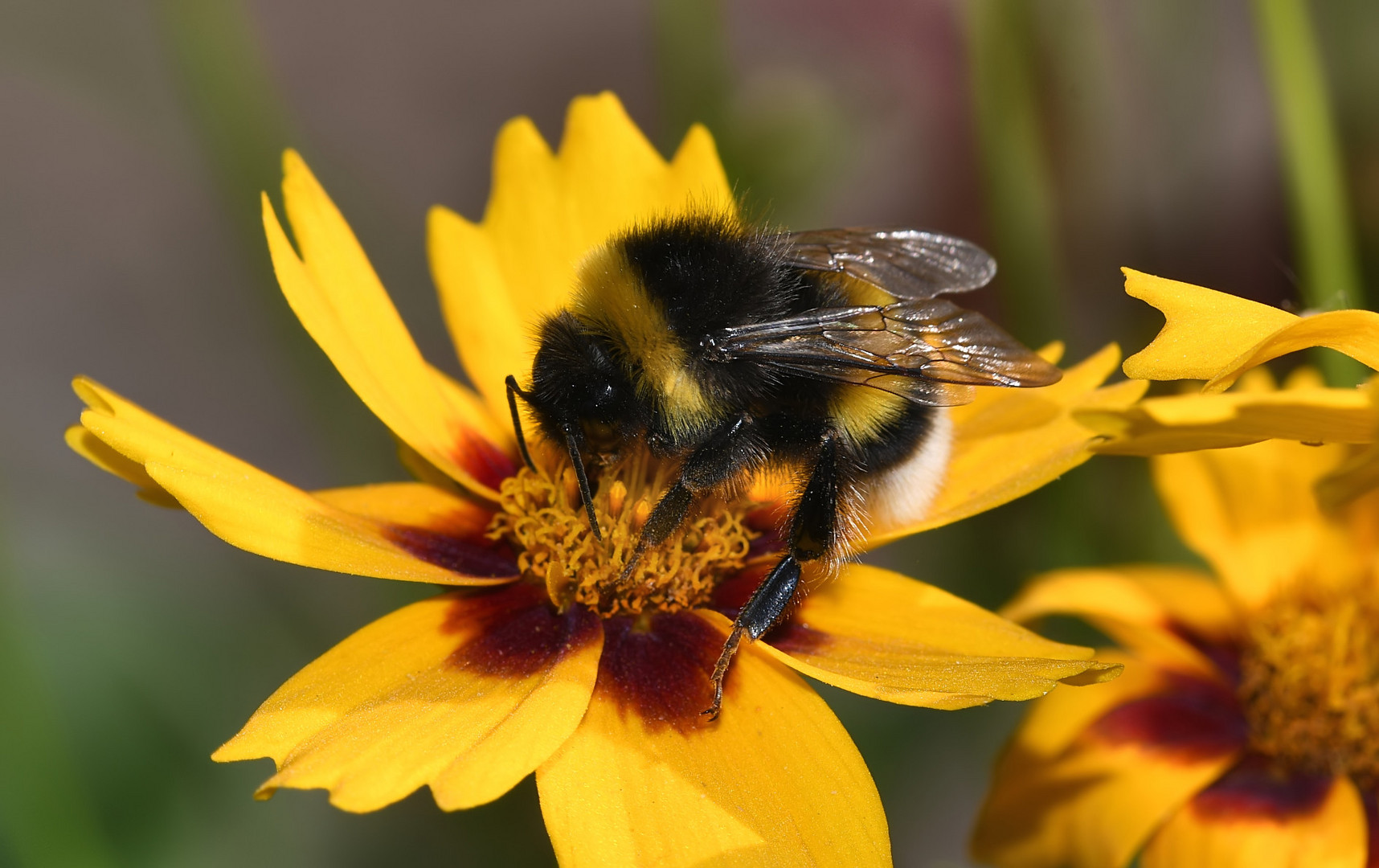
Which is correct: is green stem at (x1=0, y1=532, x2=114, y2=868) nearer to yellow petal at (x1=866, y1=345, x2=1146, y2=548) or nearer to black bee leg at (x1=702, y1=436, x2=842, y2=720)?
black bee leg at (x1=702, y1=436, x2=842, y2=720)

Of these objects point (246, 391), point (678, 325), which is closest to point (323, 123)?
point (246, 391)

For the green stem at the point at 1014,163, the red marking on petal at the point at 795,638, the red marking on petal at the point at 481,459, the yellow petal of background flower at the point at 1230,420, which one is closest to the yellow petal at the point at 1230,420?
the yellow petal of background flower at the point at 1230,420

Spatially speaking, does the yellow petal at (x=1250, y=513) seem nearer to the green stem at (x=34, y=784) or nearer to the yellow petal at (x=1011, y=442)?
the yellow petal at (x=1011, y=442)

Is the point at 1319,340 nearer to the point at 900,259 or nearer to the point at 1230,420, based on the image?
the point at 1230,420

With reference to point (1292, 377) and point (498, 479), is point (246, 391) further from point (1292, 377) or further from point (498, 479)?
point (1292, 377)

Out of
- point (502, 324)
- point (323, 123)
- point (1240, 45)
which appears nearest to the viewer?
point (502, 324)

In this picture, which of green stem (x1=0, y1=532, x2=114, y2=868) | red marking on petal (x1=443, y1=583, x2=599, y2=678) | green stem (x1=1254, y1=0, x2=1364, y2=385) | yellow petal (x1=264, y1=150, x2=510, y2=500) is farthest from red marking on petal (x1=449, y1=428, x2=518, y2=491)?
green stem (x1=1254, y1=0, x2=1364, y2=385)

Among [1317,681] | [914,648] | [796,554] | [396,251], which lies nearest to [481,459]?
[796,554]
